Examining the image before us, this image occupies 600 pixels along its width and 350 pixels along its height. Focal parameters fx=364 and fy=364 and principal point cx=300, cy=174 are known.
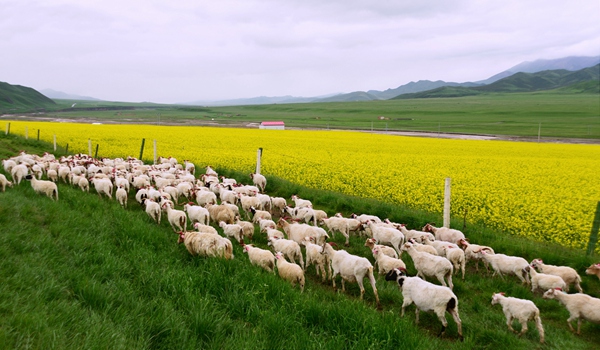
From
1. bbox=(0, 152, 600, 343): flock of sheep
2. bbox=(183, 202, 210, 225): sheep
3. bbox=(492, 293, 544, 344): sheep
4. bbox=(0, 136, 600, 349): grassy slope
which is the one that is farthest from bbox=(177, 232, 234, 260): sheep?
bbox=(492, 293, 544, 344): sheep

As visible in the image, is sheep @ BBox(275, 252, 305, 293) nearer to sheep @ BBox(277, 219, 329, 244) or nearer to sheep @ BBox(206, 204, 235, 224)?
sheep @ BBox(277, 219, 329, 244)

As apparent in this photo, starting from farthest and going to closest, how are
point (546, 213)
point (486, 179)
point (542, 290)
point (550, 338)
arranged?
point (486, 179) → point (546, 213) → point (542, 290) → point (550, 338)

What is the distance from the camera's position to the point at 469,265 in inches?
412

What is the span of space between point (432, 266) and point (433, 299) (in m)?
2.06

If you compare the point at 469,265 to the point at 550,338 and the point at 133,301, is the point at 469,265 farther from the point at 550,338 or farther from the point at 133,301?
the point at 133,301

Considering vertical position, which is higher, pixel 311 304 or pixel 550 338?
pixel 311 304

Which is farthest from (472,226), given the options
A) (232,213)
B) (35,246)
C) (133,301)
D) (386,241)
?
(35,246)

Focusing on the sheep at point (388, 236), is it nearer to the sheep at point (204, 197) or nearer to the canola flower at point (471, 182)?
the canola flower at point (471, 182)

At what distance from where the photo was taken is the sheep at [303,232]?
33.5 ft

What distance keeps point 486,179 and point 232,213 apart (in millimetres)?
14394

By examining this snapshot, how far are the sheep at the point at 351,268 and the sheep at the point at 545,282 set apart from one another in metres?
3.80

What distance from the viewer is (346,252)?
27.5 ft

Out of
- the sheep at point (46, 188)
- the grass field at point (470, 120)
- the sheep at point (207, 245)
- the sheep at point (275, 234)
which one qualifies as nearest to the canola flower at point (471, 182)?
the sheep at point (275, 234)

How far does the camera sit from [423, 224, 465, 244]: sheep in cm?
1102
